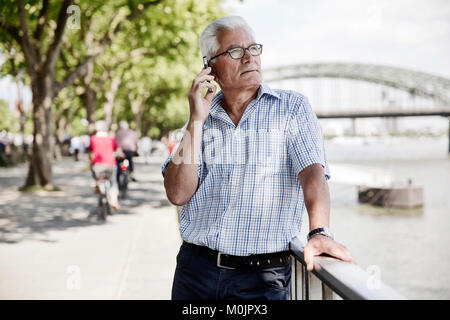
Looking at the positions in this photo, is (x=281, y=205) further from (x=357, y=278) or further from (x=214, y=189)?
(x=357, y=278)

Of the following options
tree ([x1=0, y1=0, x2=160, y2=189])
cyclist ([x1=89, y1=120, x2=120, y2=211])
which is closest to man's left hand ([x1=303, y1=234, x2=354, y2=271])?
cyclist ([x1=89, y1=120, x2=120, y2=211])

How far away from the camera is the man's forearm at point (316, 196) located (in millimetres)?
1771

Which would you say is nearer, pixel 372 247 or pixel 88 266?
pixel 88 266

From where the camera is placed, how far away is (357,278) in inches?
53.9

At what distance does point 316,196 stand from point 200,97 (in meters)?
0.56

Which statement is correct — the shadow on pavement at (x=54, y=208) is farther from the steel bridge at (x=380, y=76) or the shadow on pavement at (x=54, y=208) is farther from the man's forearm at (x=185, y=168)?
the steel bridge at (x=380, y=76)

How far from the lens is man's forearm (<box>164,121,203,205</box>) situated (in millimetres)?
1977

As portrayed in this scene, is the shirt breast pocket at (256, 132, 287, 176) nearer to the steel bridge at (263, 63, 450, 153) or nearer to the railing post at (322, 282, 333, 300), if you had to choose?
the railing post at (322, 282, 333, 300)

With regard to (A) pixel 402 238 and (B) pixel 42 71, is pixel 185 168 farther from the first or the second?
(A) pixel 402 238

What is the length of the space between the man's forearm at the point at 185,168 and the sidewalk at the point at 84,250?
779 mm

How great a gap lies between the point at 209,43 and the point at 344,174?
49.1 meters

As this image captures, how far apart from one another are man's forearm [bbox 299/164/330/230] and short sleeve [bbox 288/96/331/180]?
4 cm

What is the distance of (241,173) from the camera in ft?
6.62
